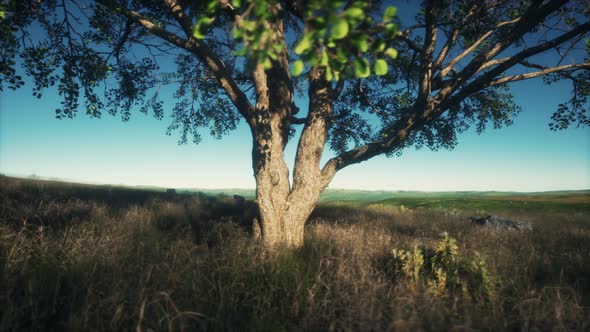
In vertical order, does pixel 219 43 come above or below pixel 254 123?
above

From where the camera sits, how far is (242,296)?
3467 mm

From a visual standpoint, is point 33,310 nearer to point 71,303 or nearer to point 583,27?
point 71,303

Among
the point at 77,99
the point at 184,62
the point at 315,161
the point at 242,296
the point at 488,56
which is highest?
the point at 184,62

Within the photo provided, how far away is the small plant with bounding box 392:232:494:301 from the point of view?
3.28m

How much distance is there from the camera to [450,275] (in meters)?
3.82

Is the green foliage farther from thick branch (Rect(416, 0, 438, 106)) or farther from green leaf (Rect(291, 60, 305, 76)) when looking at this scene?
thick branch (Rect(416, 0, 438, 106))

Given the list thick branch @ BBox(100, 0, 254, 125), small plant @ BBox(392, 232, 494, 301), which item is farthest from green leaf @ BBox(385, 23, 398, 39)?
thick branch @ BBox(100, 0, 254, 125)

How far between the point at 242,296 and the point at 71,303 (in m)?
1.90

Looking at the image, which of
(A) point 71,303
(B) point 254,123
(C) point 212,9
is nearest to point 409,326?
(C) point 212,9

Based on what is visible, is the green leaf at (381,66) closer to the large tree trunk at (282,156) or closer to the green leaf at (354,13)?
the green leaf at (354,13)

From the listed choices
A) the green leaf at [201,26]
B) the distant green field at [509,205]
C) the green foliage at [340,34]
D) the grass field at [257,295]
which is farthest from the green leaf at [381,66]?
the distant green field at [509,205]

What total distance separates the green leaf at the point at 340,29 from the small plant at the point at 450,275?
2.88m

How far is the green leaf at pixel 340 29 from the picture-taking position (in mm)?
1638

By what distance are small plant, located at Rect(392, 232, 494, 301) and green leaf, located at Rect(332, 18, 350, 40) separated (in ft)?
9.46
